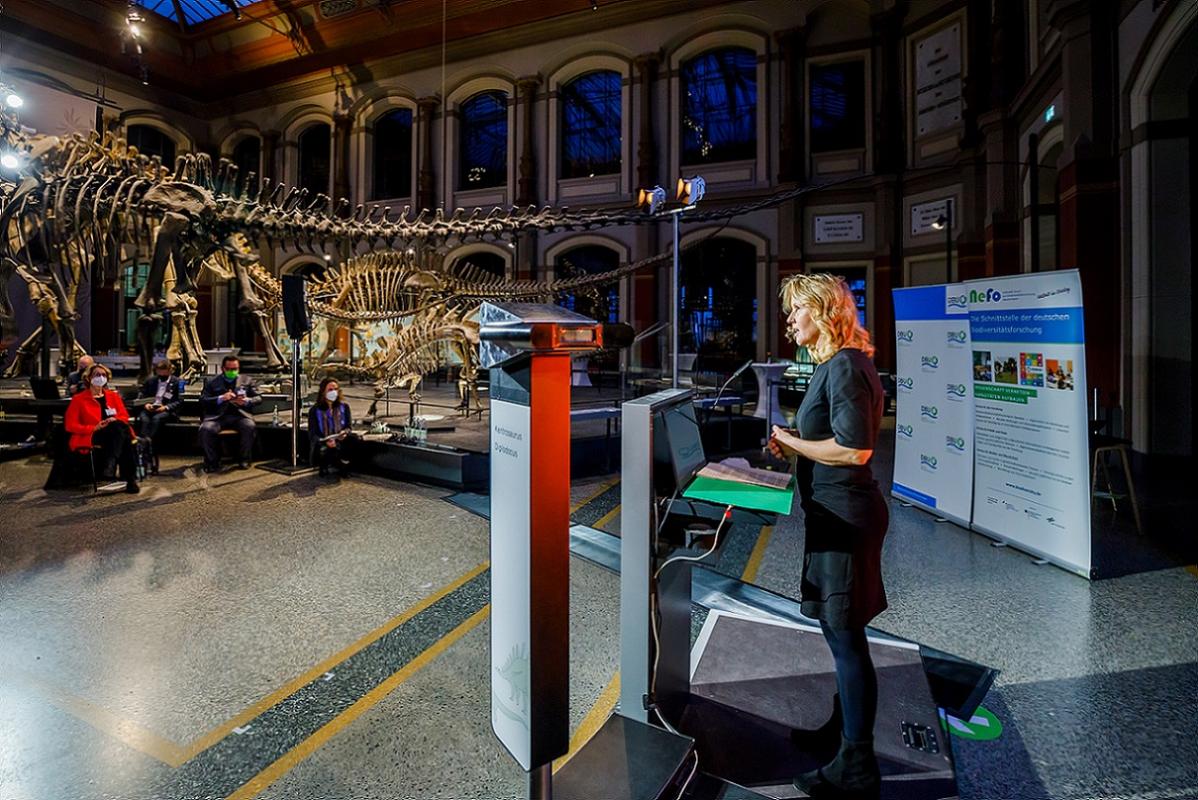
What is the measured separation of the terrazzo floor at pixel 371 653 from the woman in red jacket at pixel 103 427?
2.70 ft

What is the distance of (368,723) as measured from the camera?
2480mm

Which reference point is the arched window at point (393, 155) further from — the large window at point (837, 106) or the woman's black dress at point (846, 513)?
the woman's black dress at point (846, 513)

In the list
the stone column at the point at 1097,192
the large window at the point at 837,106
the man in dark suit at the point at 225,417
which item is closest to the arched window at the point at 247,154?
the man in dark suit at the point at 225,417

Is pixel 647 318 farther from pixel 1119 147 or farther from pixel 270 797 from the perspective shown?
pixel 270 797

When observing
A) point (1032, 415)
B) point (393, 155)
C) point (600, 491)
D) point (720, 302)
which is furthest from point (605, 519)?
point (393, 155)

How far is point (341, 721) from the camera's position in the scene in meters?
2.49

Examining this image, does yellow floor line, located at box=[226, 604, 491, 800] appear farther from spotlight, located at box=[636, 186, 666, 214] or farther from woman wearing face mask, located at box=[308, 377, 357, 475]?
woman wearing face mask, located at box=[308, 377, 357, 475]

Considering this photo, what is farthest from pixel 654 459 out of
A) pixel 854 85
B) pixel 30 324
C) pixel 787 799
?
pixel 30 324

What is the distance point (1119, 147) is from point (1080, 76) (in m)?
1.10

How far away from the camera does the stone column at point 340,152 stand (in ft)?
68.6

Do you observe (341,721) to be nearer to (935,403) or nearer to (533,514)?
(533,514)

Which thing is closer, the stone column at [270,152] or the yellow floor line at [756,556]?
the yellow floor line at [756,556]

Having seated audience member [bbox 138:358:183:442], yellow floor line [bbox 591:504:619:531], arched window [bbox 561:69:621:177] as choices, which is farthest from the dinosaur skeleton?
arched window [bbox 561:69:621:177]

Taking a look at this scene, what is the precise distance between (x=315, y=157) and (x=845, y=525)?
24754 millimetres
